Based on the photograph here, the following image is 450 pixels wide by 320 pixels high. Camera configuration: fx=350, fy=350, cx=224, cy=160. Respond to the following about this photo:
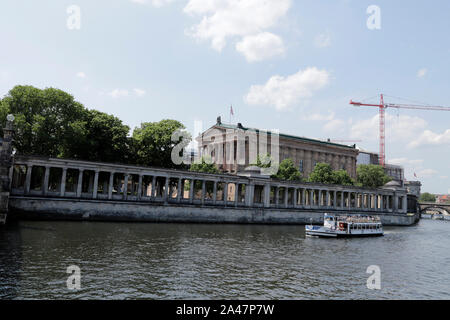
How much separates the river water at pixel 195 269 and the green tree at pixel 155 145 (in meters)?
37.5

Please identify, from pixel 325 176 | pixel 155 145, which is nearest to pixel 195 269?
pixel 155 145

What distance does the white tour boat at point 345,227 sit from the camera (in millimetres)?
53562

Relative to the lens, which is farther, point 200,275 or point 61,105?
point 61,105

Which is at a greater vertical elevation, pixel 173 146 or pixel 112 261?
pixel 173 146

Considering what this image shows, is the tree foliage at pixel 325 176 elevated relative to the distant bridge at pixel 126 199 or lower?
elevated

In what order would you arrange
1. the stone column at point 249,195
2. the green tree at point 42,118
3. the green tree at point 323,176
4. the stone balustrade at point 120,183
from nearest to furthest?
the stone balustrade at point 120,183
the green tree at point 42,118
the stone column at point 249,195
the green tree at point 323,176

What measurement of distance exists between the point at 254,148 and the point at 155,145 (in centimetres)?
4349

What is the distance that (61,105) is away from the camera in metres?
62.2

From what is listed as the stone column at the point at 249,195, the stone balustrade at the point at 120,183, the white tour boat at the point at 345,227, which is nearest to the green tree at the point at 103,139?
the stone balustrade at the point at 120,183

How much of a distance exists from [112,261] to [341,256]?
22.7m

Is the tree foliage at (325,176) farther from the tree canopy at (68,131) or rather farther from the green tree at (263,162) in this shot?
the tree canopy at (68,131)
